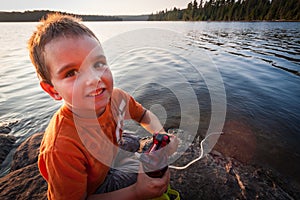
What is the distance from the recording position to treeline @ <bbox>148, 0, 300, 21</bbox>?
55088 mm

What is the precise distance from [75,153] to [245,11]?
88.1 metres

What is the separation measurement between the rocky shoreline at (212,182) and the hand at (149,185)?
0.97 metres

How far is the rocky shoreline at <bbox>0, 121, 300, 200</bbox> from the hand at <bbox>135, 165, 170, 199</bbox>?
3.20 ft

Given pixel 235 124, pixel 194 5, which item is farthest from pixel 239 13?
pixel 235 124

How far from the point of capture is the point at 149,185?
4.72 feet

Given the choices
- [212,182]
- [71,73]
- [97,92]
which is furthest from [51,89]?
[212,182]

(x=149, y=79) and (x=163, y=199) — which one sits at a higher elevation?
(x=163, y=199)

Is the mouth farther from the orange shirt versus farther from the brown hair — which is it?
the brown hair

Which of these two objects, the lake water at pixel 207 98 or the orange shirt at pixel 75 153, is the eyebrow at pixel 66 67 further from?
the lake water at pixel 207 98

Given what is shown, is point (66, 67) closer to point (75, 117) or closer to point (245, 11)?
point (75, 117)

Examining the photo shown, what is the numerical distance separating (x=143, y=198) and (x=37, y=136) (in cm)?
313

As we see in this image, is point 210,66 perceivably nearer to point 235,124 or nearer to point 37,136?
point 235,124

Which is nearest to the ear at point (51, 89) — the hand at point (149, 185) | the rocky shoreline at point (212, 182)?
the hand at point (149, 185)

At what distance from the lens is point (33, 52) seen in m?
1.61
